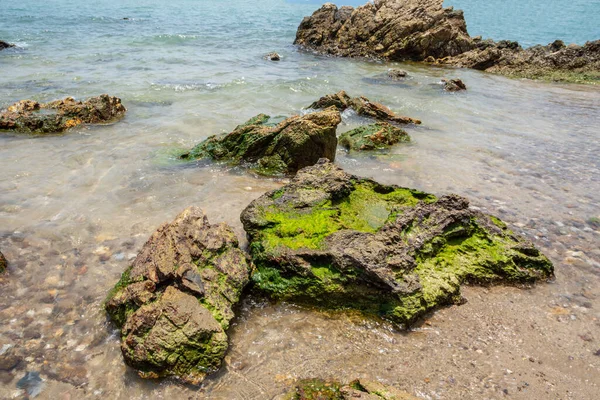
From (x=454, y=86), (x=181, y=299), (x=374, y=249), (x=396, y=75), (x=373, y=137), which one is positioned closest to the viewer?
(x=181, y=299)

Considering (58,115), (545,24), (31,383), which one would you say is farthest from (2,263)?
(545,24)

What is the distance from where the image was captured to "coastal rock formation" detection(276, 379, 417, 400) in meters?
3.25

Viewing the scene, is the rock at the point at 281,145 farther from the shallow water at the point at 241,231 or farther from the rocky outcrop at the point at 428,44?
the rocky outcrop at the point at 428,44

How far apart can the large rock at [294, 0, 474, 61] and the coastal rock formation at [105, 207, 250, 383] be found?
89.4ft

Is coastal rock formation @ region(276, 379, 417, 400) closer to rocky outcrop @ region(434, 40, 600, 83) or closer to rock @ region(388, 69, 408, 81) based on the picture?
rock @ region(388, 69, 408, 81)

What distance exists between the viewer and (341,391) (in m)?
3.37

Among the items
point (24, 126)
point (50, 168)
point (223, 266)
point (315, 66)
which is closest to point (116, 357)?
point (223, 266)

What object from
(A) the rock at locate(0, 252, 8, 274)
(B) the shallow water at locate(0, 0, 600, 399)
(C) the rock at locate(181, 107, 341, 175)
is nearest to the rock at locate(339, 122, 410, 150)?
(B) the shallow water at locate(0, 0, 600, 399)

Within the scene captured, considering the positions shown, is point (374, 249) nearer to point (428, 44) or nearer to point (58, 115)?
point (58, 115)

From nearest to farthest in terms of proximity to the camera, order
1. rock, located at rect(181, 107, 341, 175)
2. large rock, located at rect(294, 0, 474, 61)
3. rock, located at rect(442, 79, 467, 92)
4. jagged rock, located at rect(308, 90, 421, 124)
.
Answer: rock, located at rect(181, 107, 341, 175) → jagged rock, located at rect(308, 90, 421, 124) → rock, located at rect(442, 79, 467, 92) → large rock, located at rect(294, 0, 474, 61)

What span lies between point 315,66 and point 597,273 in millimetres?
21746

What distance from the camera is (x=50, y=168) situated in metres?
8.45

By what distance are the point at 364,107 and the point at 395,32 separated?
19.1m

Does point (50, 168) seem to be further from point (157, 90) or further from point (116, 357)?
point (157, 90)
